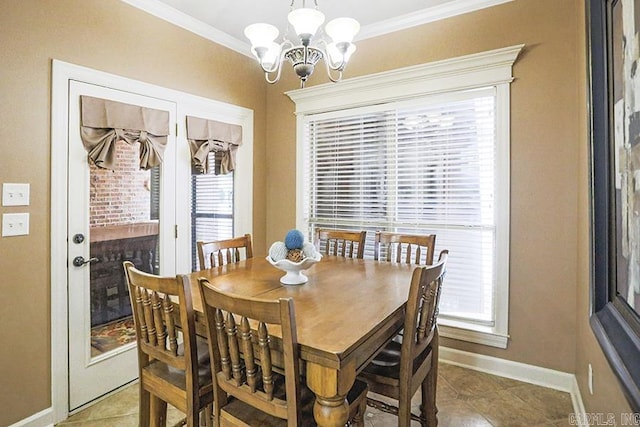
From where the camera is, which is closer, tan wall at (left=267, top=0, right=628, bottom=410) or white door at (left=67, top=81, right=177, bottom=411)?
white door at (left=67, top=81, right=177, bottom=411)

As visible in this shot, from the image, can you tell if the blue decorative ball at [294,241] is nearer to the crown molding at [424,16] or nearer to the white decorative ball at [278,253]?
the white decorative ball at [278,253]

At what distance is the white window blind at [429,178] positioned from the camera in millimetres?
2742

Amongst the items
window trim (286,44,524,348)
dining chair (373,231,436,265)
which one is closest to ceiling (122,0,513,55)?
window trim (286,44,524,348)

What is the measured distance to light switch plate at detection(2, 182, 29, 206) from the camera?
1.96 m

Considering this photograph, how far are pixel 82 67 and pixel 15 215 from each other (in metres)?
1.04

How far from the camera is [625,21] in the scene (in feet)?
3.66

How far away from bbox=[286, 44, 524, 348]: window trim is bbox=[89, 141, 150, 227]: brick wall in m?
2.01

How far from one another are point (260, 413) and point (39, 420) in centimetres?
170

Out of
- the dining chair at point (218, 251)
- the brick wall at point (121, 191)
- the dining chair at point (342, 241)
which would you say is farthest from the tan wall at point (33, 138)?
the dining chair at point (342, 241)

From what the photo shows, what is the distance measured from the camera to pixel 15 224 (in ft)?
6.59

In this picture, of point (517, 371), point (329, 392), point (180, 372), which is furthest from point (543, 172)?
point (180, 372)

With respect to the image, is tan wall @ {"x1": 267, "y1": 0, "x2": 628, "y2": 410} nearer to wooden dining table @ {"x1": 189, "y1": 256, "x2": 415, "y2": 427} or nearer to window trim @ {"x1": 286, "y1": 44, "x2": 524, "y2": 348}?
window trim @ {"x1": 286, "y1": 44, "x2": 524, "y2": 348}

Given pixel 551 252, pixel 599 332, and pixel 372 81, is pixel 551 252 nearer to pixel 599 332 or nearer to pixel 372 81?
pixel 599 332

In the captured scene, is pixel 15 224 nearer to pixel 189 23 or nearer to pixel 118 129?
pixel 118 129
